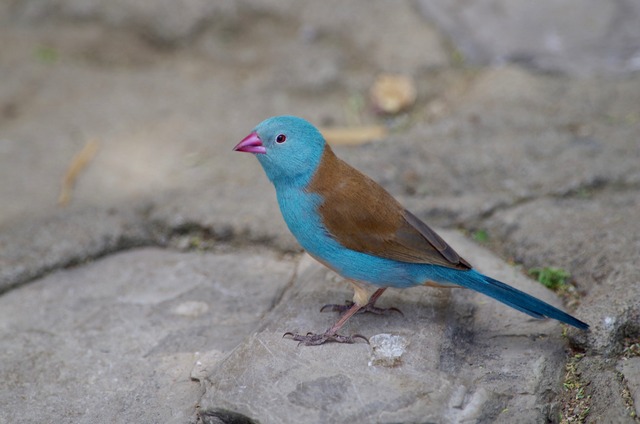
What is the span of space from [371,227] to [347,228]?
4.1 inches

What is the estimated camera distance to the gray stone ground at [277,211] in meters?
3.02

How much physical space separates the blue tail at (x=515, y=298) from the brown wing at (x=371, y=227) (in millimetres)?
62

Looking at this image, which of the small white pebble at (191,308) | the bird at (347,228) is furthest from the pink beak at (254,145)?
the small white pebble at (191,308)

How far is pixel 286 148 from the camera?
10.6ft

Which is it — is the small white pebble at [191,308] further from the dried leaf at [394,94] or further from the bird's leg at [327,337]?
the dried leaf at [394,94]

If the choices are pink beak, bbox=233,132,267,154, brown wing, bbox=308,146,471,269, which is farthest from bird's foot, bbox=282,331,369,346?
pink beak, bbox=233,132,267,154

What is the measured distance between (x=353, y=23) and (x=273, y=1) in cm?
68

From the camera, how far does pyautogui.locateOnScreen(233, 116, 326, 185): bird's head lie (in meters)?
3.24

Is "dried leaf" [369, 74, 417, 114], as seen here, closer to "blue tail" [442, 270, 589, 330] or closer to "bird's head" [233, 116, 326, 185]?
"bird's head" [233, 116, 326, 185]

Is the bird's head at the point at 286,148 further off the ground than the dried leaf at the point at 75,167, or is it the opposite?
the bird's head at the point at 286,148

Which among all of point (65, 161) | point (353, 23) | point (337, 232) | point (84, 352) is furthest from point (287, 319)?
point (353, 23)

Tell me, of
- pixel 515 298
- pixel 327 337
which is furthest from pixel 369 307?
pixel 515 298

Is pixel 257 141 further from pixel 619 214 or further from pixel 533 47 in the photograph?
pixel 533 47

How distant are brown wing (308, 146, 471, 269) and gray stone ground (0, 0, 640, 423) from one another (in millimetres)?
304
